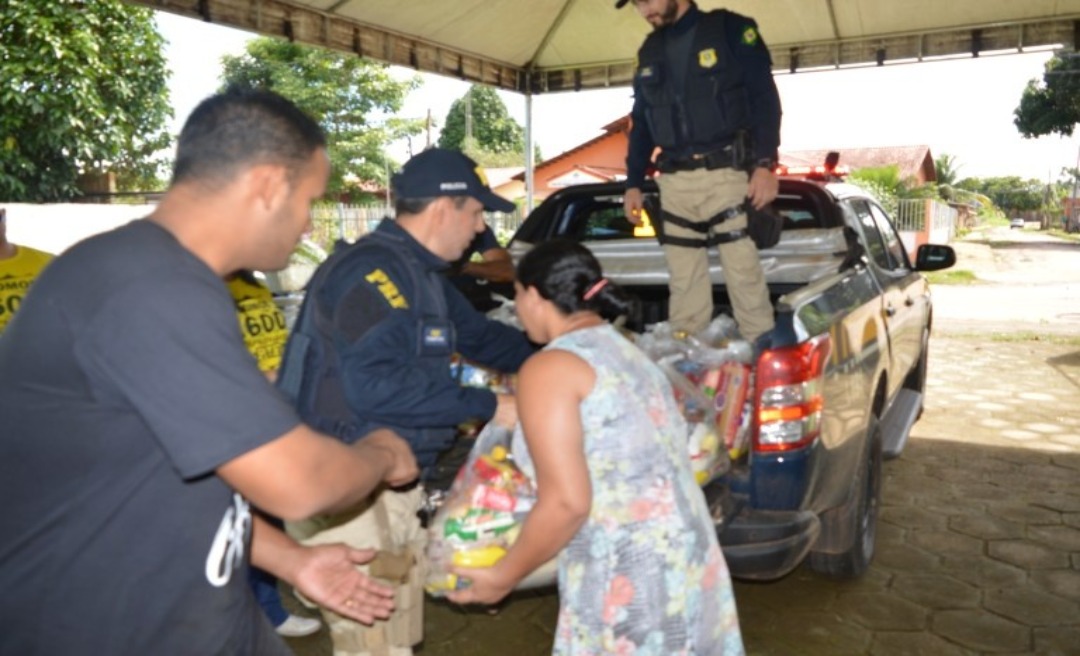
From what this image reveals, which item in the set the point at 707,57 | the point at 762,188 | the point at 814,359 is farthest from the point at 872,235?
the point at 814,359

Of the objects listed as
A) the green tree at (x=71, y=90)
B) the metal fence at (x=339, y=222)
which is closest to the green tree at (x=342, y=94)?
the metal fence at (x=339, y=222)

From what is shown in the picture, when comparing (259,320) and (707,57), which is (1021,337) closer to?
(707,57)

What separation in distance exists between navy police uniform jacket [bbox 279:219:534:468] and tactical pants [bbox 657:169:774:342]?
1.91 m

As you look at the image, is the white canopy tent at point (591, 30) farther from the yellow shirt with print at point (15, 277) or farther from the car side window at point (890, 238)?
the yellow shirt with print at point (15, 277)

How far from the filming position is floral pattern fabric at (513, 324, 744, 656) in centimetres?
207

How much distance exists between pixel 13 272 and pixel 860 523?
12.6 ft

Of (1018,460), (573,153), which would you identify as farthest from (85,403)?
(573,153)

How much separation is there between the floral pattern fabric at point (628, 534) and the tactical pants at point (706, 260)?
6.66ft

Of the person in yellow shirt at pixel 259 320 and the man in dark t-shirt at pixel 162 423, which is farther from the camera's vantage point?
the person in yellow shirt at pixel 259 320

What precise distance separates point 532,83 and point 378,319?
7478 mm

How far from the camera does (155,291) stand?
1.28 metres

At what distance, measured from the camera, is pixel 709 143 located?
167 inches

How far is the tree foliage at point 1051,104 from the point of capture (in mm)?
33259

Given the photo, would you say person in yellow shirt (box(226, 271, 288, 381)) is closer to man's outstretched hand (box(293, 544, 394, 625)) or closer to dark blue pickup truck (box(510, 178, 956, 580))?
dark blue pickup truck (box(510, 178, 956, 580))
